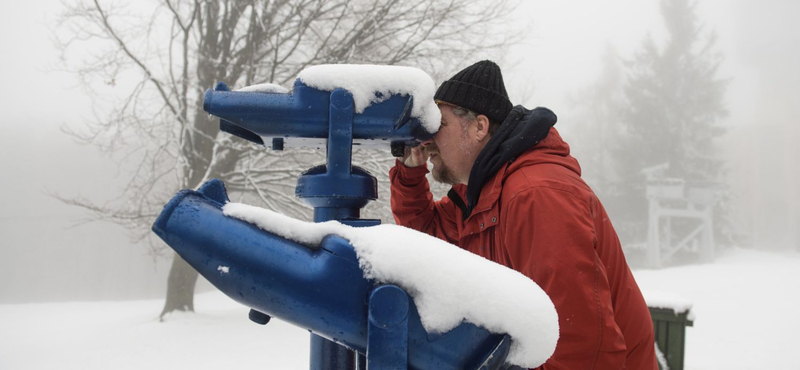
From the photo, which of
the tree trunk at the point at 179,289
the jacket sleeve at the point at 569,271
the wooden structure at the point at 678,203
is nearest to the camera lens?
the jacket sleeve at the point at 569,271

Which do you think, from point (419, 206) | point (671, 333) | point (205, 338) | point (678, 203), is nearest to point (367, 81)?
point (419, 206)

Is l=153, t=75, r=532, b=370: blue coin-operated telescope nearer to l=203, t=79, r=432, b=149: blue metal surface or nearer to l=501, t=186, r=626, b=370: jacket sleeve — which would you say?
l=203, t=79, r=432, b=149: blue metal surface

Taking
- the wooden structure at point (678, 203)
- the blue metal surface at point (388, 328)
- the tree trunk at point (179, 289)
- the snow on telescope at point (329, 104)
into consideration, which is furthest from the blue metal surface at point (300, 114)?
the wooden structure at point (678, 203)

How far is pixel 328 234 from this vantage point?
0.65 m

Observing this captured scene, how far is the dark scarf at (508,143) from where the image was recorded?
142 cm

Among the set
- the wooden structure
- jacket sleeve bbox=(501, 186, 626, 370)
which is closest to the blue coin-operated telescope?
jacket sleeve bbox=(501, 186, 626, 370)

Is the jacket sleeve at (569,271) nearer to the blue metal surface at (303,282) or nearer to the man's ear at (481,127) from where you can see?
the man's ear at (481,127)

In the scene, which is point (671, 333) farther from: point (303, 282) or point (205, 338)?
point (205, 338)

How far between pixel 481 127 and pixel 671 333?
12.1 feet

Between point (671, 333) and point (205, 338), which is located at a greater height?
point (671, 333)

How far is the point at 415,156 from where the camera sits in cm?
165

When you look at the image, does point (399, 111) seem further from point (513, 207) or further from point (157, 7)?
point (157, 7)

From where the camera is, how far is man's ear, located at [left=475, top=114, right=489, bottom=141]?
5.17 feet

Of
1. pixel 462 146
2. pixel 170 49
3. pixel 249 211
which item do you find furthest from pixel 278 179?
pixel 249 211
